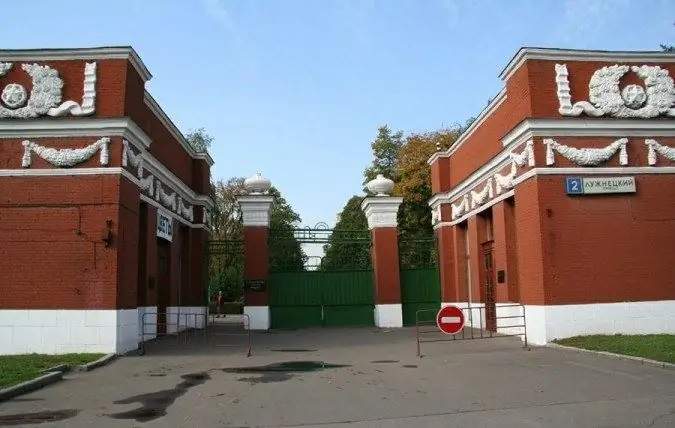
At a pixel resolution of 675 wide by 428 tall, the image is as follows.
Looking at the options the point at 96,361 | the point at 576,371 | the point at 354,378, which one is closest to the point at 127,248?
the point at 96,361

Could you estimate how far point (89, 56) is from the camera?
1457cm

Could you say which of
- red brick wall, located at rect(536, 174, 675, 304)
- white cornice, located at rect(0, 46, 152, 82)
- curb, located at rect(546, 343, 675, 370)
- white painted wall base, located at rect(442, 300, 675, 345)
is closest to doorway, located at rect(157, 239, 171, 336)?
white cornice, located at rect(0, 46, 152, 82)

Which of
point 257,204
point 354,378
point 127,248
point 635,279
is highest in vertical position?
point 257,204

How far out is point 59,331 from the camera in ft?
44.9

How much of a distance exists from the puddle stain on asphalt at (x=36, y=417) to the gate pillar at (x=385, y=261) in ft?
51.6

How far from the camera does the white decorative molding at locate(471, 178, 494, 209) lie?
19234mm

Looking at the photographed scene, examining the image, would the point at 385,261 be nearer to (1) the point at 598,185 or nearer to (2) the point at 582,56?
(1) the point at 598,185

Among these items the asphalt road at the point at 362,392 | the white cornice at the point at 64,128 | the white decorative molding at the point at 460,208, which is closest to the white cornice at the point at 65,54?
the white cornice at the point at 64,128

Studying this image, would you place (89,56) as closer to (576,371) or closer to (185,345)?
(185,345)

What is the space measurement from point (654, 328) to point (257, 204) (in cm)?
1394

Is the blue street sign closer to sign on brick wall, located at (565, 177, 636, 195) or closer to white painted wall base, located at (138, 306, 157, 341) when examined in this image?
sign on brick wall, located at (565, 177, 636, 195)

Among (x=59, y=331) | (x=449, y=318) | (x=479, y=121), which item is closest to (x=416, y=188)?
(x=479, y=121)

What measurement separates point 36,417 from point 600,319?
501 inches

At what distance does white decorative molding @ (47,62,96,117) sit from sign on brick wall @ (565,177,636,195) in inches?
472
